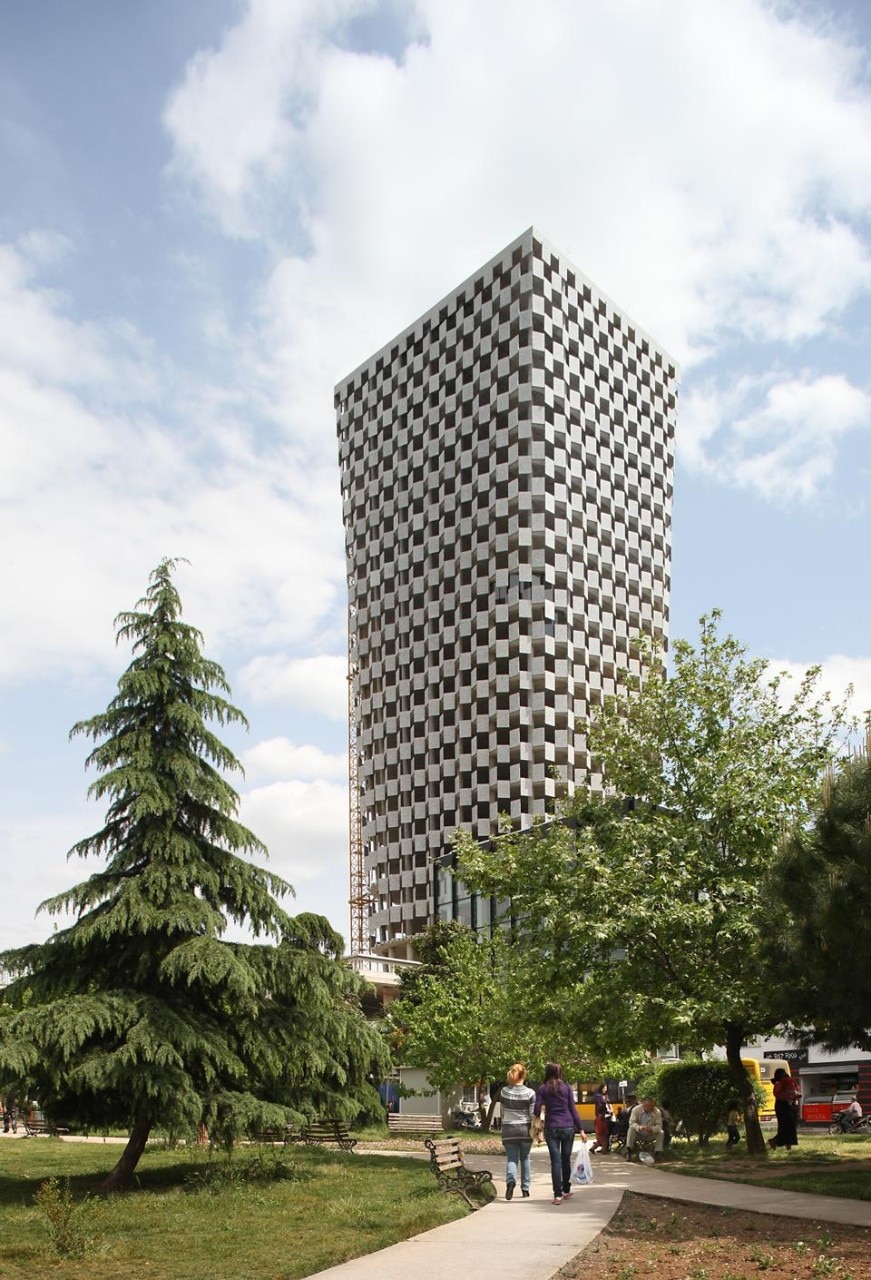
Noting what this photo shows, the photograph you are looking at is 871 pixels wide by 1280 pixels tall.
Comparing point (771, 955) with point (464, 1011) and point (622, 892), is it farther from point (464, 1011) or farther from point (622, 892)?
point (464, 1011)

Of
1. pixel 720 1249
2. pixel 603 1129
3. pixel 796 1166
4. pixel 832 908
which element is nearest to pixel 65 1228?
pixel 720 1249

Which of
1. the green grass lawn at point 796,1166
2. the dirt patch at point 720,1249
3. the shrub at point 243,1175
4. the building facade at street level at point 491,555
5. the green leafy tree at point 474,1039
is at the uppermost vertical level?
the building facade at street level at point 491,555

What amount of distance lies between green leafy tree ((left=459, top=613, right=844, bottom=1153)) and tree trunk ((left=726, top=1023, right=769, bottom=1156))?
0.03 metres

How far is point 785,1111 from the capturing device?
20.8 meters

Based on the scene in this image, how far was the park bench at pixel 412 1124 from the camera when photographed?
33906mm

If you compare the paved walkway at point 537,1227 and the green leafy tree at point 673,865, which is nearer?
the paved walkway at point 537,1227

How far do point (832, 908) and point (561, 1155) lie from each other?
421 cm

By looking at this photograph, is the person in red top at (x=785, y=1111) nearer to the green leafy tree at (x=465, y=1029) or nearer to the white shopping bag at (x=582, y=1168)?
Result: the white shopping bag at (x=582, y=1168)

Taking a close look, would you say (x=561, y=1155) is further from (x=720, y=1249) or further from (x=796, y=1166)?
(x=796, y=1166)

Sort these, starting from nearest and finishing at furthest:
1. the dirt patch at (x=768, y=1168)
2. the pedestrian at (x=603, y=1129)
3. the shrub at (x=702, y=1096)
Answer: the dirt patch at (x=768, y=1168)
the shrub at (x=702, y=1096)
the pedestrian at (x=603, y=1129)

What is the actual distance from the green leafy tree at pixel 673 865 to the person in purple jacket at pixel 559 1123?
4.34m

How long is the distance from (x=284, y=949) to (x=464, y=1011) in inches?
604

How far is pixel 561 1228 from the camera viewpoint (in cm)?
1162

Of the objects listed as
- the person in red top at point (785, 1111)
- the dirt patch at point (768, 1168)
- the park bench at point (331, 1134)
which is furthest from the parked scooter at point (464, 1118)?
the dirt patch at point (768, 1168)
